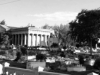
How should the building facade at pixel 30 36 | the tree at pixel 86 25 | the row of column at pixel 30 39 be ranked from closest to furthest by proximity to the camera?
the tree at pixel 86 25 → the building facade at pixel 30 36 → the row of column at pixel 30 39

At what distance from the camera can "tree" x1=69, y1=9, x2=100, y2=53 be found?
24.4m

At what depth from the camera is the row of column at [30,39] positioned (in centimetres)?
6819

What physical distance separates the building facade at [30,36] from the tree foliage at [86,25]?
40814mm

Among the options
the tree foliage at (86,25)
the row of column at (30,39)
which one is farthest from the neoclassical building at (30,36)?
the tree foliage at (86,25)

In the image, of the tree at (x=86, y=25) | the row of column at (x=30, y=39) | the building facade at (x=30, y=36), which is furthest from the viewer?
the row of column at (x=30, y=39)

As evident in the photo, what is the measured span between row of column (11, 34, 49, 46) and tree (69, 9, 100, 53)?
41545mm

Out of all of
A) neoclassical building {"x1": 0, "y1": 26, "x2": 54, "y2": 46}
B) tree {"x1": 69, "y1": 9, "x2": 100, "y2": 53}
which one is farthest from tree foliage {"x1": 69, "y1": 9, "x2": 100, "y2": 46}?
neoclassical building {"x1": 0, "y1": 26, "x2": 54, "y2": 46}

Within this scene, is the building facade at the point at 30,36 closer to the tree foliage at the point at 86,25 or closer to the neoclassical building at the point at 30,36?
the neoclassical building at the point at 30,36

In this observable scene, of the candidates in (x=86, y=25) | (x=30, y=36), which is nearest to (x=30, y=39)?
(x=30, y=36)

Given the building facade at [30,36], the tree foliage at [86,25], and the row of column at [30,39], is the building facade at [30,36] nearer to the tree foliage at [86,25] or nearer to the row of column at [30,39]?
the row of column at [30,39]

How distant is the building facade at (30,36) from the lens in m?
67.3

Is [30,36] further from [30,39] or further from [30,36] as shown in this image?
[30,39]

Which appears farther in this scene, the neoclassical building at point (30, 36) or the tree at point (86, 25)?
the neoclassical building at point (30, 36)

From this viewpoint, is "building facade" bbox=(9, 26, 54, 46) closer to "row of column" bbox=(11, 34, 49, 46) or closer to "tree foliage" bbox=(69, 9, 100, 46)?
"row of column" bbox=(11, 34, 49, 46)
